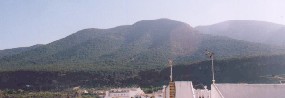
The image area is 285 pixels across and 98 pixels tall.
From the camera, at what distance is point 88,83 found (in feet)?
278

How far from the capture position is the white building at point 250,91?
18734mm

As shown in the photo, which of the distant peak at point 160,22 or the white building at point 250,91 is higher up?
the distant peak at point 160,22

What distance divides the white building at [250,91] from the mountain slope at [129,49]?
219 ft

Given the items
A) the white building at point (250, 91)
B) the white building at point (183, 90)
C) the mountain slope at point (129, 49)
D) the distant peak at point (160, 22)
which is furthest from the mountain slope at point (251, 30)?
the white building at point (183, 90)

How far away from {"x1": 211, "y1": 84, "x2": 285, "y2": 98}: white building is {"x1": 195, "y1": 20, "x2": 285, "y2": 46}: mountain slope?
104404 millimetres

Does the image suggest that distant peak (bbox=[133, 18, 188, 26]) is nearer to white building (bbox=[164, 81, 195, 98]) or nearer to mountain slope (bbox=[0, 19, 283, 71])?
mountain slope (bbox=[0, 19, 283, 71])

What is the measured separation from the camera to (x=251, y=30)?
498 feet

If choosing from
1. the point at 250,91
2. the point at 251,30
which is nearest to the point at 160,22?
the point at 251,30

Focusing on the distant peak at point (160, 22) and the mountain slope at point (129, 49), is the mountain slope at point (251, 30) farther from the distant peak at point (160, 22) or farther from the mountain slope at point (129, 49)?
the mountain slope at point (129, 49)

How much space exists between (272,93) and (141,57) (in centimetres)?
8194

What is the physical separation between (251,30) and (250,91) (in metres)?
138

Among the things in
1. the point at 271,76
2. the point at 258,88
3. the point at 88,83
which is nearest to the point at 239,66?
the point at 271,76

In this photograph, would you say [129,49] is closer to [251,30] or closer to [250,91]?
[251,30]

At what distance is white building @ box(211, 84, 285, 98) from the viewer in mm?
18734
